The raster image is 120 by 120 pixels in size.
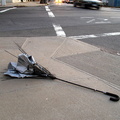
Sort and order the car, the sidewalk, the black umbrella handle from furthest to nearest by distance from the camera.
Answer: the car → the black umbrella handle → the sidewalk

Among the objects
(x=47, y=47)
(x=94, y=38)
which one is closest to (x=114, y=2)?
(x=94, y=38)

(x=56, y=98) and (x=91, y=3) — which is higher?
(x=91, y=3)

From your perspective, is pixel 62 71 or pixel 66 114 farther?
pixel 62 71

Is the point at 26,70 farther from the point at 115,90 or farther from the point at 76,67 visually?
the point at 115,90

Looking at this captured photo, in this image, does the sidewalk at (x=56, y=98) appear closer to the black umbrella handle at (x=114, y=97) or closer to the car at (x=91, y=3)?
the black umbrella handle at (x=114, y=97)

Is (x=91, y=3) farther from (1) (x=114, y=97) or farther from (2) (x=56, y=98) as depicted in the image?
(2) (x=56, y=98)

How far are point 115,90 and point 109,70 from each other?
3.34ft

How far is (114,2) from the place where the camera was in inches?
1364

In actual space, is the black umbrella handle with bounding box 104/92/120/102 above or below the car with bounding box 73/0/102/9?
below

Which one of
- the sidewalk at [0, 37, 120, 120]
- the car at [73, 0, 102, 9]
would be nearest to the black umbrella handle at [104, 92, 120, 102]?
the sidewalk at [0, 37, 120, 120]

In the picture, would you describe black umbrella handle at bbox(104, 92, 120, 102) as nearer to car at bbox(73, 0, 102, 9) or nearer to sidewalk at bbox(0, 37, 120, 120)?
sidewalk at bbox(0, 37, 120, 120)

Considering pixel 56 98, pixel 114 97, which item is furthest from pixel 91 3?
pixel 56 98

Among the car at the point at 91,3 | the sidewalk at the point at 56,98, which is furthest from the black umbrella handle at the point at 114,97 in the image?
the car at the point at 91,3

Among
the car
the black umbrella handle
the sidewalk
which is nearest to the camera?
the sidewalk
